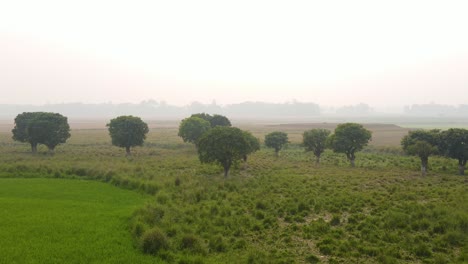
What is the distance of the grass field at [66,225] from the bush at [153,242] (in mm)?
583

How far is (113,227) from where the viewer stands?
815 inches

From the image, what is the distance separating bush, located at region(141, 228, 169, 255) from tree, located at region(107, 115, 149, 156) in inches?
1713

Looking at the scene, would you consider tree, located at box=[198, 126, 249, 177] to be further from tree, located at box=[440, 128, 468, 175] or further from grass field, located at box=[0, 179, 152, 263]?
tree, located at box=[440, 128, 468, 175]

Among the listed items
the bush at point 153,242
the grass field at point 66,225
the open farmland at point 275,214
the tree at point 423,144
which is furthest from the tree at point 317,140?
the bush at point 153,242

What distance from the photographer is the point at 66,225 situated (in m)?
20.1

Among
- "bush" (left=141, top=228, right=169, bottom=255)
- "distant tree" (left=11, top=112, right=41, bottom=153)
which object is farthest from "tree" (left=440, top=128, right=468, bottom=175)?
"distant tree" (left=11, top=112, right=41, bottom=153)

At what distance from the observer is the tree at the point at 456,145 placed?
139 ft

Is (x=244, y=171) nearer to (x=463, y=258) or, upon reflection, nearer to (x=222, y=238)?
(x=222, y=238)

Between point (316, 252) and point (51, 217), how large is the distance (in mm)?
18177

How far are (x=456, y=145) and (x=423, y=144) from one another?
15.4 ft

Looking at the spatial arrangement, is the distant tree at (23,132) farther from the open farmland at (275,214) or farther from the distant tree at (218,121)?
the distant tree at (218,121)

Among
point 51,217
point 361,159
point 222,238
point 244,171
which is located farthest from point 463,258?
point 361,159

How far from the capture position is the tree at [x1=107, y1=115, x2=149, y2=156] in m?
58.5

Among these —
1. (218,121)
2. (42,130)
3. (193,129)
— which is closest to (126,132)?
(42,130)
